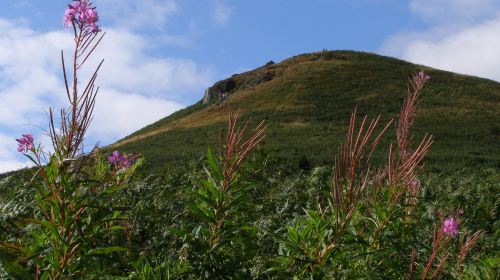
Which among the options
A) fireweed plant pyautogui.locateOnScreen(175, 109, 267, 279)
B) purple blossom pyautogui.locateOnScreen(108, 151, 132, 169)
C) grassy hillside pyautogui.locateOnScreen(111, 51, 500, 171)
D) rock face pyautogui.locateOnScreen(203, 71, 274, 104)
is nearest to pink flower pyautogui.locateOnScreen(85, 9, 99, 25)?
fireweed plant pyautogui.locateOnScreen(175, 109, 267, 279)

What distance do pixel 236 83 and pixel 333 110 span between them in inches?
910

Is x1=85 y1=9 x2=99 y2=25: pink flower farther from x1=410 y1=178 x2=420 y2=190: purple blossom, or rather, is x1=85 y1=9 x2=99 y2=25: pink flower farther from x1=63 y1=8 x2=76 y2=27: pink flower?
x1=410 y1=178 x2=420 y2=190: purple blossom

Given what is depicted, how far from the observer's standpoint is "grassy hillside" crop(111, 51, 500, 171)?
60.5m

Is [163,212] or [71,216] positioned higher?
[71,216]

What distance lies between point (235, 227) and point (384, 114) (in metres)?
69.9

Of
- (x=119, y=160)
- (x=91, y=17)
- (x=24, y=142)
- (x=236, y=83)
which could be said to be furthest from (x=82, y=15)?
(x=236, y=83)

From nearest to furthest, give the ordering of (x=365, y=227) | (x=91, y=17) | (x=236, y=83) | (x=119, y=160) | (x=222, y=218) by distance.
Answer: (x=91, y=17), (x=222, y=218), (x=365, y=227), (x=119, y=160), (x=236, y=83)

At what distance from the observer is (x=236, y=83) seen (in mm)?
95812

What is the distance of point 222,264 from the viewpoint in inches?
119

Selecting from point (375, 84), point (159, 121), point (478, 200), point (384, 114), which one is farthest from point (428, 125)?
point (478, 200)

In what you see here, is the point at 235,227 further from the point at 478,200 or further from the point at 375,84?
the point at 375,84

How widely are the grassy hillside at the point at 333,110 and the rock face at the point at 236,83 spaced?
1.18ft

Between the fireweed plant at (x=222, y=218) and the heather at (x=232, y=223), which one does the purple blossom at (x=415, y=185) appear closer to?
the heather at (x=232, y=223)

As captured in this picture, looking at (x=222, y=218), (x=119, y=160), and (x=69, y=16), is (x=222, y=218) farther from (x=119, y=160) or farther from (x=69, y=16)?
(x=119, y=160)
